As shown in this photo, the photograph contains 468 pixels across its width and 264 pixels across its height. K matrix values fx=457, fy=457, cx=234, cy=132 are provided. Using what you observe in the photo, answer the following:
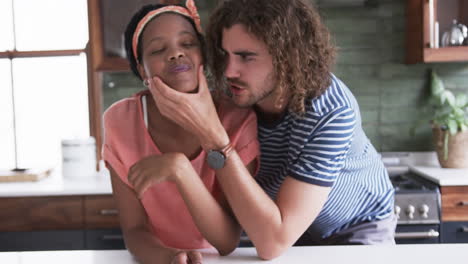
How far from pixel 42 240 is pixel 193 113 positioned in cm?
166

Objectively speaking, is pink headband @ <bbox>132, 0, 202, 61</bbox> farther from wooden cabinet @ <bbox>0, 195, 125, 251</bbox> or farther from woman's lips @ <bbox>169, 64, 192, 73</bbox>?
wooden cabinet @ <bbox>0, 195, 125, 251</bbox>

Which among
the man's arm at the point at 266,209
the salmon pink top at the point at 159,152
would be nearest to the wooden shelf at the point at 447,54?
the salmon pink top at the point at 159,152

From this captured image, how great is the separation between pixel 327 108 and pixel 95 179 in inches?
67.9

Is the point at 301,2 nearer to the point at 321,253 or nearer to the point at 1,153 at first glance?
the point at 321,253

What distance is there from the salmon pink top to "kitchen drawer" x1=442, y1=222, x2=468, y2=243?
1523 mm

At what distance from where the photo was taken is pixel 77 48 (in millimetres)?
2961

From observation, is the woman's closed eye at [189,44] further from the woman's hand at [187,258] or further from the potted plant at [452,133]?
the potted plant at [452,133]

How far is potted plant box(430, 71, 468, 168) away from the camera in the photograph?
2.61 m

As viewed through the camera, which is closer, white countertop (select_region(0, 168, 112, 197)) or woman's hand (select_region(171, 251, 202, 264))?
woman's hand (select_region(171, 251, 202, 264))

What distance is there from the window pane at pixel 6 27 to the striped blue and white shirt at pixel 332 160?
7.53 ft

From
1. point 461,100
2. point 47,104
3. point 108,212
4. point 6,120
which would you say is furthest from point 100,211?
point 461,100

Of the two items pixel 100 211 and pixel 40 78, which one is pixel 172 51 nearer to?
pixel 100 211

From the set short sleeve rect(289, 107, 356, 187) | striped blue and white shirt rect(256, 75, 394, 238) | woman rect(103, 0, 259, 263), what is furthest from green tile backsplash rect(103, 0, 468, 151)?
short sleeve rect(289, 107, 356, 187)

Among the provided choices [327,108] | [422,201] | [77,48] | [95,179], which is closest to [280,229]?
[327,108]
